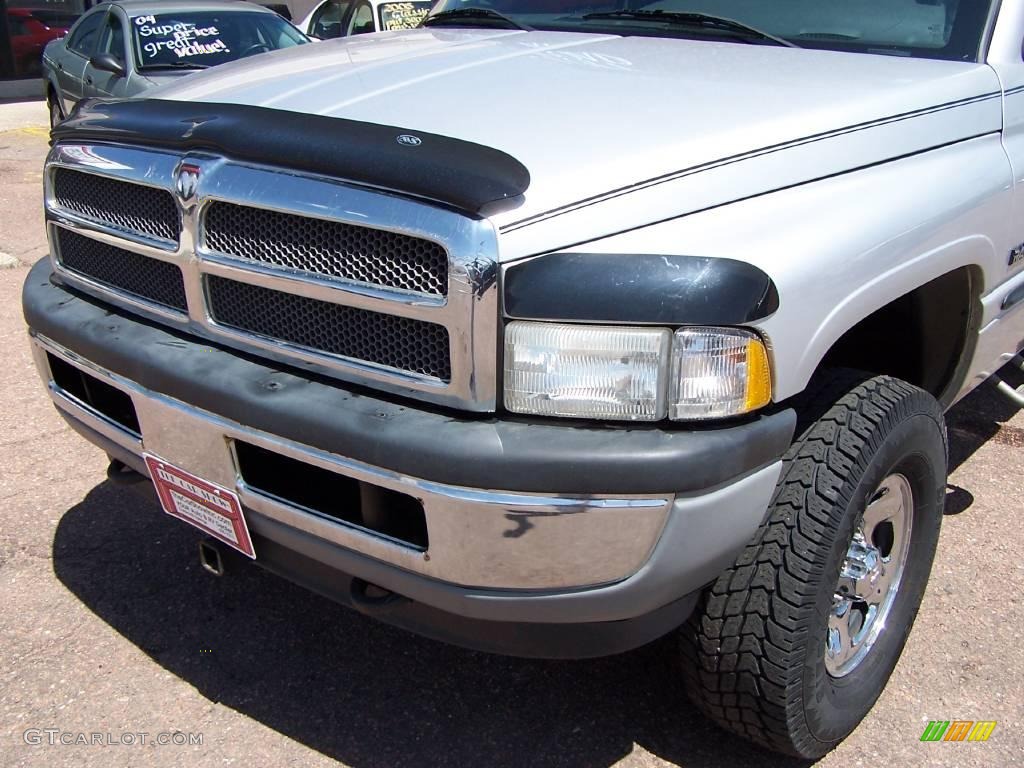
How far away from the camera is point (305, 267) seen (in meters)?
1.98

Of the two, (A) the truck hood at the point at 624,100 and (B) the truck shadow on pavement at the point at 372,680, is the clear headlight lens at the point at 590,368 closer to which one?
(A) the truck hood at the point at 624,100

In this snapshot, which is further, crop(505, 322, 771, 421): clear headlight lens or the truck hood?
the truck hood

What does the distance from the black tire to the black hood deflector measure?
2.96 ft

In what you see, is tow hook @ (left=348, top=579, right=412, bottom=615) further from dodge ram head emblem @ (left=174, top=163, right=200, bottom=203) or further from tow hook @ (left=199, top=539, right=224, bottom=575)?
dodge ram head emblem @ (left=174, top=163, right=200, bottom=203)

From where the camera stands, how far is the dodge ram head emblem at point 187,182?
2104 mm

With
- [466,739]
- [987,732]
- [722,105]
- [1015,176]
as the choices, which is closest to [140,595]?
[466,739]

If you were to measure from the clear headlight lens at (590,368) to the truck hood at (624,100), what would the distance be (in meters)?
0.22

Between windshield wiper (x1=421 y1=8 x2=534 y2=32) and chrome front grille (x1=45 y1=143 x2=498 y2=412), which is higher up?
windshield wiper (x1=421 y1=8 x2=534 y2=32)

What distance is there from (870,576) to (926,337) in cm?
75

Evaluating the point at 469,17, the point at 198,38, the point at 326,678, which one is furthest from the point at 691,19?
the point at 198,38

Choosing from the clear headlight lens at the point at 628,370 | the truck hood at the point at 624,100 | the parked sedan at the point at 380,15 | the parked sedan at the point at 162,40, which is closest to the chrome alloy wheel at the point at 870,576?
the clear headlight lens at the point at 628,370

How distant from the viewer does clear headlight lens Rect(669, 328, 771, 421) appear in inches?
69.1

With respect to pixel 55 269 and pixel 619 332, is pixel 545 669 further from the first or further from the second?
pixel 55 269

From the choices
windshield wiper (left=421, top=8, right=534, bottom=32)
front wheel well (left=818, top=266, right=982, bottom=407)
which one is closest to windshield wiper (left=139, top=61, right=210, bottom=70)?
windshield wiper (left=421, top=8, right=534, bottom=32)
